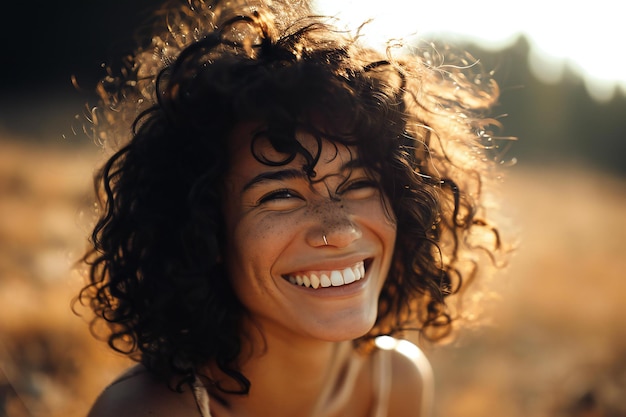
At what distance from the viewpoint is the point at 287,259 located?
2.15 metres

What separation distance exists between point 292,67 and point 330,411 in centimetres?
143

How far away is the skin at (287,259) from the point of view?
2.14 metres

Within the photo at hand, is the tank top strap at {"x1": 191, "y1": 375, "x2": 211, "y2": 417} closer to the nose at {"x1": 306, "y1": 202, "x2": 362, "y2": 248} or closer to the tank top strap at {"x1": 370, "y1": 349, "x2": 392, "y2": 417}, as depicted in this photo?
the nose at {"x1": 306, "y1": 202, "x2": 362, "y2": 248}

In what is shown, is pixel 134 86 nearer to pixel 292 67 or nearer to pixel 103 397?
pixel 292 67

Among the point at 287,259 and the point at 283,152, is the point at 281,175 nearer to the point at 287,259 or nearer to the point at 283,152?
the point at 283,152

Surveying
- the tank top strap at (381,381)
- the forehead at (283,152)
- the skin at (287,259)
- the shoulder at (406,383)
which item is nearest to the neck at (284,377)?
the skin at (287,259)

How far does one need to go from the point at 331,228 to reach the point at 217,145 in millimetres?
462

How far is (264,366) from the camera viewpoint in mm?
2455

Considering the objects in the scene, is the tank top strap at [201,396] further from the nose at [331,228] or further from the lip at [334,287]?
the nose at [331,228]

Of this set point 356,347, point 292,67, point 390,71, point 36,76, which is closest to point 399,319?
point 356,347

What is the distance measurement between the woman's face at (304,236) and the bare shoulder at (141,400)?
425 millimetres

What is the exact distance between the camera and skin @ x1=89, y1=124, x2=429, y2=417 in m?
2.14

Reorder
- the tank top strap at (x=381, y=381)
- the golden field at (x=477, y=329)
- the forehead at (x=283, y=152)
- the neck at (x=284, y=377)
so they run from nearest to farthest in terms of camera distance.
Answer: the forehead at (x=283, y=152), the neck at (x=284, y=377), the tank top strap at (x=381, y=381), the golden field at (x=477, y=329)

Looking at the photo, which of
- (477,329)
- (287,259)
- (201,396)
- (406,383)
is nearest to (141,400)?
(201,396)
